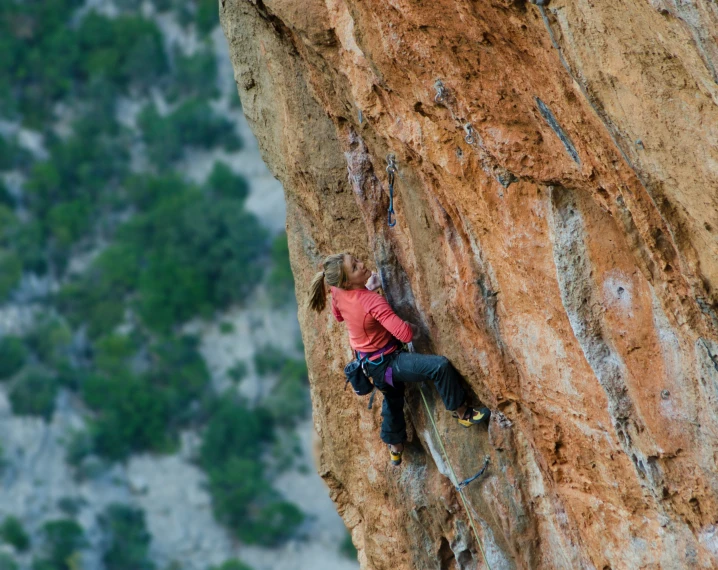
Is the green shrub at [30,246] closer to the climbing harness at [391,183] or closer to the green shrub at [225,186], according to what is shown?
the green shrub at [225,186]

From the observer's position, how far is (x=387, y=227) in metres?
5.81

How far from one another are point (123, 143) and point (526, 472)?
133 feet

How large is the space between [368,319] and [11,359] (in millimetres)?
30711

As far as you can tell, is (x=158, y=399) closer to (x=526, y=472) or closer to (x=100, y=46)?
(x=100, y=46)

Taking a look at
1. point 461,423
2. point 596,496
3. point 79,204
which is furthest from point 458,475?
point 79,204

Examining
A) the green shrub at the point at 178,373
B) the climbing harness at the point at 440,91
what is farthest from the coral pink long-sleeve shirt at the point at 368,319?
the green shrub at the point at 178,373

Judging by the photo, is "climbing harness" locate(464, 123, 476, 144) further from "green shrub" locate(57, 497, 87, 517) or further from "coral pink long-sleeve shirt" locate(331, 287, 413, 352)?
"green shrub" locate(57, 497, 87, 517)

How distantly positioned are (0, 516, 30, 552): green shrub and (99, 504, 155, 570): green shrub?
2.59 m

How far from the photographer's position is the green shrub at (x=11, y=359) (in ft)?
108

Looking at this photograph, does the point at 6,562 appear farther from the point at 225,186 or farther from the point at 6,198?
the point at 225,186

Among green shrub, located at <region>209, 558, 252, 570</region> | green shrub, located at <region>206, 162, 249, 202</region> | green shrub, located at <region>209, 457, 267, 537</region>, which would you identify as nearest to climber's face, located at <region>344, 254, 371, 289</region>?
green shrub, located at <region>209, 558, 252, 570</region>

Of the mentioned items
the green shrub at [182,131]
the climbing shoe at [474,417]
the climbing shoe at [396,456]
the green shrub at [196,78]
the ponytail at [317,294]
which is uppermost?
the green shrub at [196,78]

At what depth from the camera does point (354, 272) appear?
217 inches

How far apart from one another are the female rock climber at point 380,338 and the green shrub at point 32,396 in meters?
29.0
